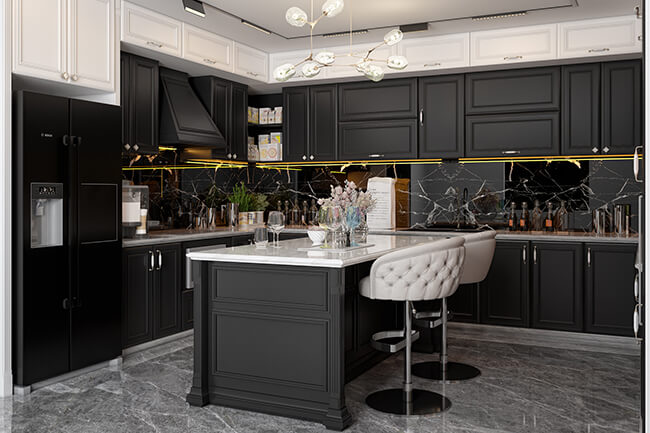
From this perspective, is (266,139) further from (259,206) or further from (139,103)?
(139,103)

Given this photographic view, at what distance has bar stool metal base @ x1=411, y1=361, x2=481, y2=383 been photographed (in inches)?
162

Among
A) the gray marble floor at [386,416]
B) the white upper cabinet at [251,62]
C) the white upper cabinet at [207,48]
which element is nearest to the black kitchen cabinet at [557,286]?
the gray marble floor at [386,416]

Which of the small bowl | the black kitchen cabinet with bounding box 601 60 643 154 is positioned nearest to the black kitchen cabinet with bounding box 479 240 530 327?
the black kitchen cabinet with bounding box 601 60 643 154

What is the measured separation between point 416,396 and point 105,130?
266 centimetres

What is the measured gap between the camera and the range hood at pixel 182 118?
5293 millimetres

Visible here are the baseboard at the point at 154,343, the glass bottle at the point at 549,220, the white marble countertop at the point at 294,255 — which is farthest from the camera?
the glass bottle at the point at 549,220

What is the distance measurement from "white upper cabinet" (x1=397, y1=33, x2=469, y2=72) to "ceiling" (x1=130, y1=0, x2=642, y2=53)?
8cm

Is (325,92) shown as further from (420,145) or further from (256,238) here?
(256,238)

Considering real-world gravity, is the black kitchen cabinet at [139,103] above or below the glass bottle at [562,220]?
above

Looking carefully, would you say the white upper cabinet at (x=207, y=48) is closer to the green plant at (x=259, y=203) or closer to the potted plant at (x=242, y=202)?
the potted plant at (x=242, y=202)

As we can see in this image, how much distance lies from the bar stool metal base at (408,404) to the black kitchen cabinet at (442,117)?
8.77ft

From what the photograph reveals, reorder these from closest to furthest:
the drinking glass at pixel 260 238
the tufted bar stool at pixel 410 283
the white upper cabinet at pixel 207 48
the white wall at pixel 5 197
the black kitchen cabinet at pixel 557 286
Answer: the tufted bar stool at pixel 410 283 < the white wall at pixel 5 197 < the drinking glass at pixel 260 238 < the black kitchen cabinet at pixel 557 286 < the white upper cabinet at pixel 207 48

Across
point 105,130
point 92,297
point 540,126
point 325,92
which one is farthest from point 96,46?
point 540,126

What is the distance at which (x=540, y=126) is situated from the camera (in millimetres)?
5512
